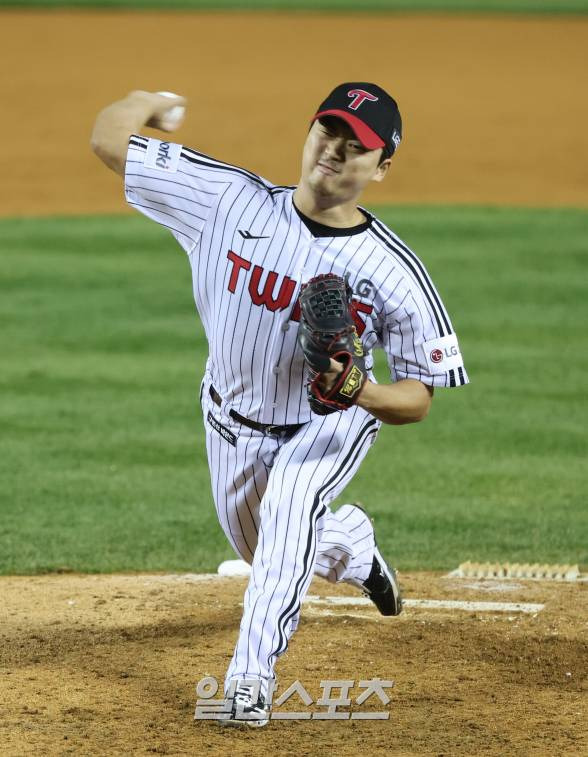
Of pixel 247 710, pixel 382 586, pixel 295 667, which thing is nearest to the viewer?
pixel 247 710

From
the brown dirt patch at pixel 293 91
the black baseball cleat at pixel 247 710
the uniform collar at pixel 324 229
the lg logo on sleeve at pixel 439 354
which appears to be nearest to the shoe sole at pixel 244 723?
the black baseball cleat at pixel 247 710

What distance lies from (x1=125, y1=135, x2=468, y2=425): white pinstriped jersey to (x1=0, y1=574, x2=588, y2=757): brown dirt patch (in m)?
0.92

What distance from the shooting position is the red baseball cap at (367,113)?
3922 mm

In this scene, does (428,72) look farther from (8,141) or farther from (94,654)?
(94,654)

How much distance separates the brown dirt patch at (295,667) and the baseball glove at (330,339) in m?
0.98

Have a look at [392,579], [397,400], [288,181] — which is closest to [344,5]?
[288,181]

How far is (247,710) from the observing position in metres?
3.82

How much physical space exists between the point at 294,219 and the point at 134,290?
288 inches

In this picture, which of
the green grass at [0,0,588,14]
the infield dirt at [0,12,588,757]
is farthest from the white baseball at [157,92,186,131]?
the green grass at [0,0,588,14]

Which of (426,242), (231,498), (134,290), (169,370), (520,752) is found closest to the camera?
(520,752)

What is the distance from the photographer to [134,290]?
1125 centimetres

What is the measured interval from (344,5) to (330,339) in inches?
1148

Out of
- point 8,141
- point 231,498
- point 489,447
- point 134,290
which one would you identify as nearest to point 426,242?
point 134,290

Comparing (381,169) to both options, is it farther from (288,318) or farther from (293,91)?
(293,91)
